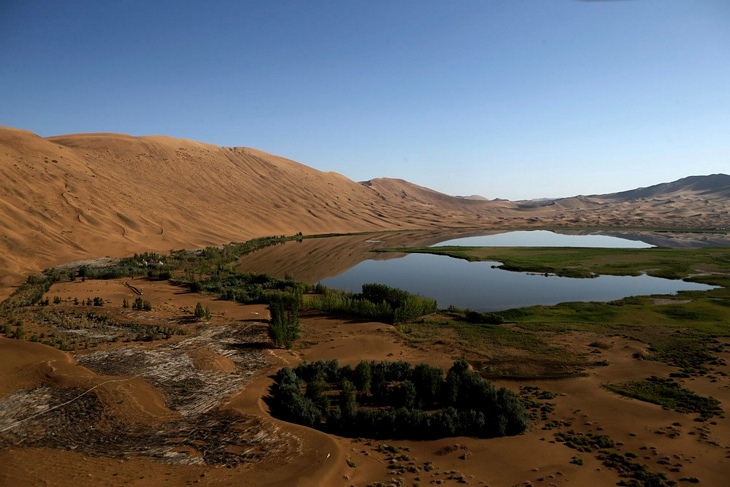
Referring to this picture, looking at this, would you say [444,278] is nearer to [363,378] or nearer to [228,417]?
[363,378]

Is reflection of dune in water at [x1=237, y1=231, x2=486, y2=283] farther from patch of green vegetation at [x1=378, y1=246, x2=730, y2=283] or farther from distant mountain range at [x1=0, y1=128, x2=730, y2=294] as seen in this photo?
distant mountain range at [x1=0, y1=128, x2=730, y2=294]

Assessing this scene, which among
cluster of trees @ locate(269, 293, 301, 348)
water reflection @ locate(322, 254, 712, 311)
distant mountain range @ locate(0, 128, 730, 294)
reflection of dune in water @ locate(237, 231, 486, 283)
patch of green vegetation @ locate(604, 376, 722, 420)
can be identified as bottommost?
patch of green vegetation @ locate(604, 376, 722, 420)

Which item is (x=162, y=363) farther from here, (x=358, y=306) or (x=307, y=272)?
(x=307, y=272)

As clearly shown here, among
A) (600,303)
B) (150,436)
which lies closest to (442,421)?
(150,436)

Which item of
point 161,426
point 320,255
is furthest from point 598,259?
point 161,426

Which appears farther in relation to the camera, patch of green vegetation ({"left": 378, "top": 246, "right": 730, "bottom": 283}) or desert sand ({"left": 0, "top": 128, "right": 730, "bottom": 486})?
patch of green vegetation ({"left": 378, "top": 246, "right": 730, "bottom": 283})

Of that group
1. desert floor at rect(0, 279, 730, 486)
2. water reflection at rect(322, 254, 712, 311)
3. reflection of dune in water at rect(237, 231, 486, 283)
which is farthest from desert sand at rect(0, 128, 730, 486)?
reflection of dune in water at rect(237, 231, 486, 283)

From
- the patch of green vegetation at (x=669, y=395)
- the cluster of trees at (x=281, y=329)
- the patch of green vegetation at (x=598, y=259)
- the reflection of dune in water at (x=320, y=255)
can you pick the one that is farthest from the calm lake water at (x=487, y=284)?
the patch of green vegetation at (x=669, y=395)
